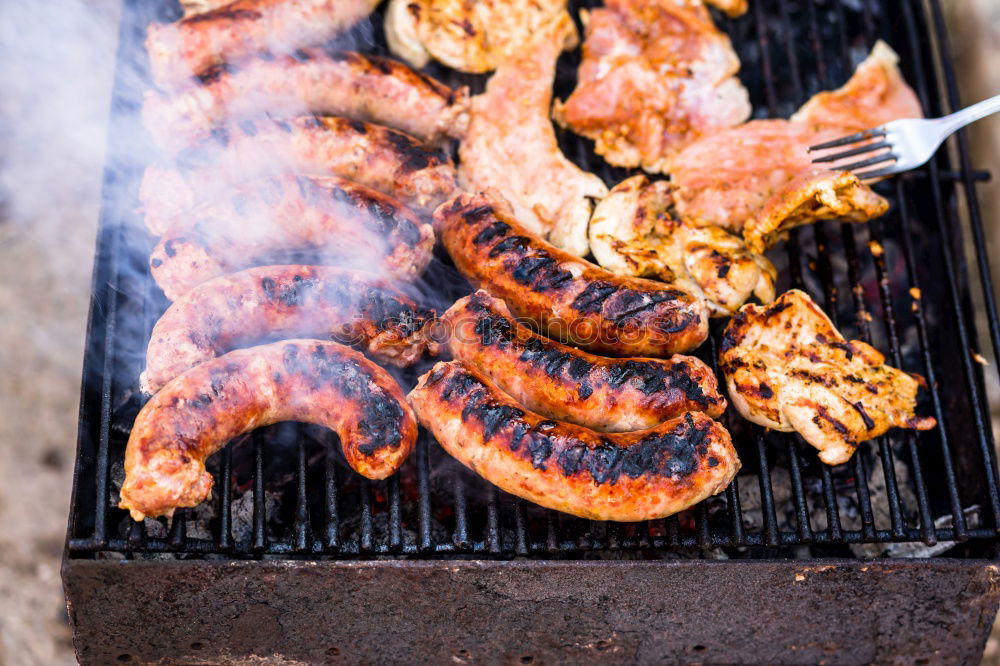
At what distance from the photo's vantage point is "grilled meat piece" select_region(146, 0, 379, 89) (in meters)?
3.31

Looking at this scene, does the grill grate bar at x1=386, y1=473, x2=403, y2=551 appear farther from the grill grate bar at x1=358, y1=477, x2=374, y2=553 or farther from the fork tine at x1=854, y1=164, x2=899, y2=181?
the fork tine at x1=854, y1=164, x2=899, y2=181

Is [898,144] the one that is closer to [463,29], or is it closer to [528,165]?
[528,165]

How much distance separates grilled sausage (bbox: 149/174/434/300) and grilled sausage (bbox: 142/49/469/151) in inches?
17.3

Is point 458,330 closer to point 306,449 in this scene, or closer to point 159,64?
point 306,449

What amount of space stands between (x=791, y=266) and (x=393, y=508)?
1969mm

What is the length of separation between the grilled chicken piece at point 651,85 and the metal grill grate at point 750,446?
0.14 m

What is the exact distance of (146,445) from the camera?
2.47 meters

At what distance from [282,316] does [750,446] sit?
6.32 ft

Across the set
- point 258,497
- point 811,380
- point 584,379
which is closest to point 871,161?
point 811,380

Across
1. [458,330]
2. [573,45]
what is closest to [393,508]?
[458,330]

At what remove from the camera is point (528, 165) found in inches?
136

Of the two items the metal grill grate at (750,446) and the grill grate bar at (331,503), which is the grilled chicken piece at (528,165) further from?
the grill grate bar at (331,503)

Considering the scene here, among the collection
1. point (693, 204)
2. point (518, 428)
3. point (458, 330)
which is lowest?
point (518, 428)

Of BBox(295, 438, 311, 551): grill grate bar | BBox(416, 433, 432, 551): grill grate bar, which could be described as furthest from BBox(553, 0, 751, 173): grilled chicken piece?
BBox(295, 438, 311, 551): grill grate bar
